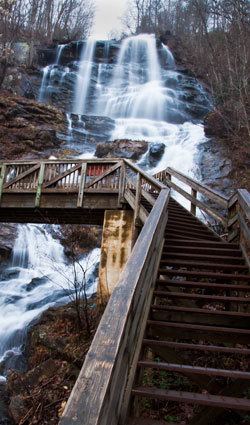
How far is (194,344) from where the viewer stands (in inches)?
139

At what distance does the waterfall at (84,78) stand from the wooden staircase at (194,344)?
25.5 meters

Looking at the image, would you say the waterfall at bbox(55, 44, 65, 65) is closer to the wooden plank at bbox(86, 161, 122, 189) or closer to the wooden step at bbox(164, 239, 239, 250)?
the wooden plank at bbox(86, 161, 122, 189)

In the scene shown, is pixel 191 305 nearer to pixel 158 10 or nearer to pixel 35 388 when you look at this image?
pixel 35 388

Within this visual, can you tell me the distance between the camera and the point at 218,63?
23.2 m

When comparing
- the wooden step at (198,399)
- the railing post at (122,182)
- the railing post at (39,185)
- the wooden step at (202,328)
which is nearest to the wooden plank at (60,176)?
the railing post at (39,185)

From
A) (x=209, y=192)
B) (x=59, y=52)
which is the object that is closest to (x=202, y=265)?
(x=209, y=192)

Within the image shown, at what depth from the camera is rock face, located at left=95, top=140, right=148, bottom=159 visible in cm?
2080

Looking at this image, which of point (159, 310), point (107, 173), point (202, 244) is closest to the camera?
point (159, 310)

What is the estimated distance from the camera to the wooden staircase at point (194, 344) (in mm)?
2932

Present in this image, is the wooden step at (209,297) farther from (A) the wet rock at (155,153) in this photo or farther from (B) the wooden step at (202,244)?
(A) the wet rock at (155,153)

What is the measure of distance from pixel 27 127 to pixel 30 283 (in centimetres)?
1410

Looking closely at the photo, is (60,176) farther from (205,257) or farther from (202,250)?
(205,257)

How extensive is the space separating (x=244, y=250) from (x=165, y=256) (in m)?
1.29

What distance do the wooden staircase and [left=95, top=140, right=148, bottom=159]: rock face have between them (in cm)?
1304
